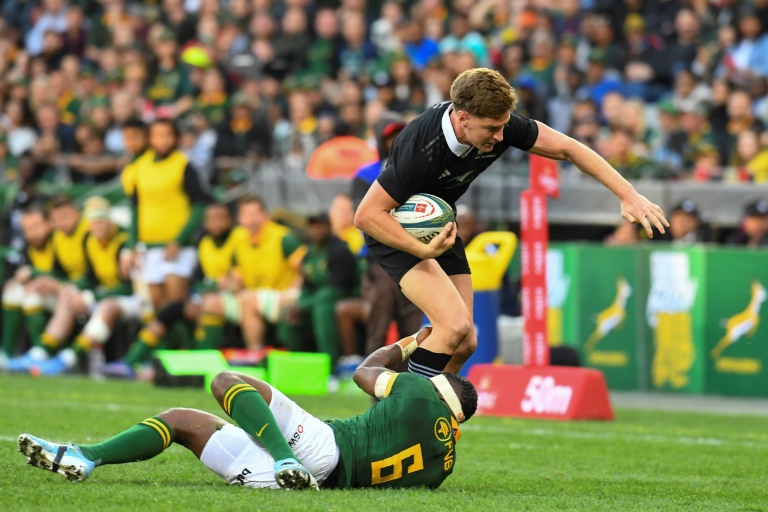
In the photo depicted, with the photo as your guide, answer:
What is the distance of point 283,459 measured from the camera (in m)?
5.93

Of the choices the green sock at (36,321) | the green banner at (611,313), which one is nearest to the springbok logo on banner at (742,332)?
the green banner at (611,313)

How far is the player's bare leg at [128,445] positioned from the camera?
589 cm

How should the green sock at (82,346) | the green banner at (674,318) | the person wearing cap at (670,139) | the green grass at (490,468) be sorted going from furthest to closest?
the person wearing cap at (670,139), the green sock at (82,346), the green banner at (674,318), the green grass at (490,468)

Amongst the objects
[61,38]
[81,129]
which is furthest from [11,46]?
[81,129]

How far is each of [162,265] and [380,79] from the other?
4410 mm

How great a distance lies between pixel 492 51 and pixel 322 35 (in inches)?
126

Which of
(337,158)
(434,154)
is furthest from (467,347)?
(337,158)

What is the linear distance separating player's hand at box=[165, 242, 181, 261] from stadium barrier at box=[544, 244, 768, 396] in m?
3.68

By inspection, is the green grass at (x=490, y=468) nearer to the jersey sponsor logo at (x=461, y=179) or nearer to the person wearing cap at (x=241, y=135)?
the jersey sponsor logo at (x=461, y=179)

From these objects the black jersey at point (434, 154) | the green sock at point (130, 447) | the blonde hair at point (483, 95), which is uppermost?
the blonde hair at point (483, 95)

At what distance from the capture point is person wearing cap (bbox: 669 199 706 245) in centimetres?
1365

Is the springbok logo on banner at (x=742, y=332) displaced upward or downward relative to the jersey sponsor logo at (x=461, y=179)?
downward

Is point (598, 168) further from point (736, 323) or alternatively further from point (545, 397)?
point (736, 323)

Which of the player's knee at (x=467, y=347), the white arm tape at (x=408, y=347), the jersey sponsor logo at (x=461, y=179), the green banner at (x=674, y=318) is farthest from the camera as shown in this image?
the green banner at (x=674, y=318)
